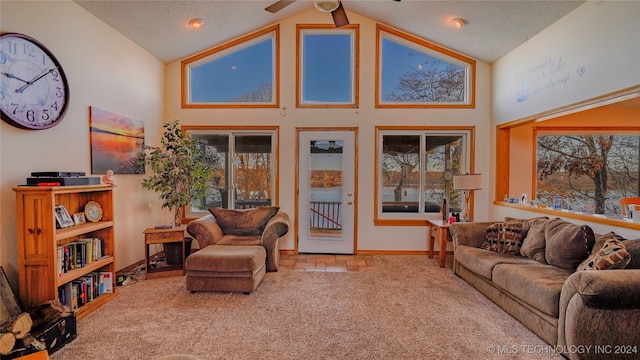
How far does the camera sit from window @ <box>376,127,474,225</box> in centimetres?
532

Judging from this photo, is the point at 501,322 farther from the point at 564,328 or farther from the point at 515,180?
the point at 515,180

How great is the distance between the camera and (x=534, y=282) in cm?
269

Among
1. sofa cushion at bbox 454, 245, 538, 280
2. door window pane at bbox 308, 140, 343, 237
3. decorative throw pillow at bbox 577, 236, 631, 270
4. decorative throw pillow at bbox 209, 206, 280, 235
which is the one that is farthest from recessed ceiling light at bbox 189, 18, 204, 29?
decorative throw pillow at bbox 577, 236, 631, 270


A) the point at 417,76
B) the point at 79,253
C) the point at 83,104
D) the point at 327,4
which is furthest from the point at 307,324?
the point at 417,76

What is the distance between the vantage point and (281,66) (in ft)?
17.3

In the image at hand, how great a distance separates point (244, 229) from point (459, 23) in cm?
406

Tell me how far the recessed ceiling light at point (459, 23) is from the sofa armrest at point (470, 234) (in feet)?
8.71

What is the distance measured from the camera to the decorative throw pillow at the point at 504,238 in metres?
3.73

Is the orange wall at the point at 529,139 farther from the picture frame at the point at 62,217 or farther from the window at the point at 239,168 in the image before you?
the picture frame at the point at 62,217

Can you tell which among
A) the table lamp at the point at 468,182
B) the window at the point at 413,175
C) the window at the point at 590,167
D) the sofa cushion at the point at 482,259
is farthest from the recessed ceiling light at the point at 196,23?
the window at the point at 590,167

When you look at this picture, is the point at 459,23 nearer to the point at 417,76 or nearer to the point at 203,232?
the point at 417,76

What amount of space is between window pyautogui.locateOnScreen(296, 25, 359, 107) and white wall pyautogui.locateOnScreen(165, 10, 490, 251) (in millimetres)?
159

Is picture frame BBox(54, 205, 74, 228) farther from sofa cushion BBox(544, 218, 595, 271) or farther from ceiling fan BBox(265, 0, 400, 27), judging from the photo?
sofa cushion BBox(544, 218, 595, 271)

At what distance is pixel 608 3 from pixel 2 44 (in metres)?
5.19
